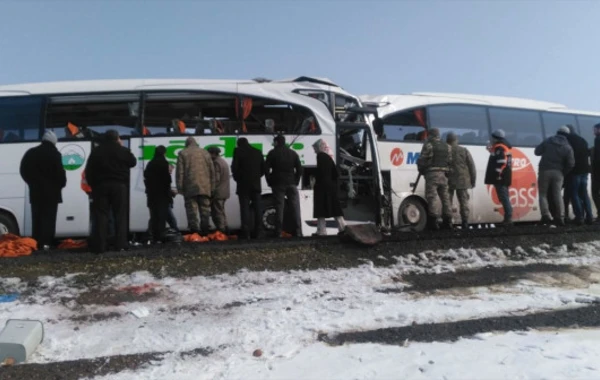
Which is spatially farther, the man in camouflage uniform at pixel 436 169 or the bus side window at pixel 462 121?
the bus side window at pixel 462 121

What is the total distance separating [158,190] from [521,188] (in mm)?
9664

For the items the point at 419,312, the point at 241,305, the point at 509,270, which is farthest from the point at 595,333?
the point at 241,305

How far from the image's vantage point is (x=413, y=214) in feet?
37.6

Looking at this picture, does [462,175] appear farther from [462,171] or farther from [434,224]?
[434,224]

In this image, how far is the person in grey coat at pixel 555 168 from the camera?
9.16 m

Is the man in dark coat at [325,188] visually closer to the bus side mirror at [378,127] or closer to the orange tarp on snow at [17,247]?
the bus side mirror at [378,127]

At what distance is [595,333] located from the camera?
4.24 meters

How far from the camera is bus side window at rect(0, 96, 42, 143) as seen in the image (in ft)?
30.9

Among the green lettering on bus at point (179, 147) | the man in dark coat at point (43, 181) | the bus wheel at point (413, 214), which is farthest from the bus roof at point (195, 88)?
the bus wheel at point (413, 214)

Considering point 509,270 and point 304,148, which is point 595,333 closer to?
point 509,270

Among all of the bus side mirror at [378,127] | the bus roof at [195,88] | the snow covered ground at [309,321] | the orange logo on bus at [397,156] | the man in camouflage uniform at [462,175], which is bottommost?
the snow covered ground at [309,321]

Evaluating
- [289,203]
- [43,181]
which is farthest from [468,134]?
[43,181]

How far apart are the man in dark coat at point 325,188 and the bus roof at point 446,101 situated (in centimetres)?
354

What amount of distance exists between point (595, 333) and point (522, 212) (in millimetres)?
9146
